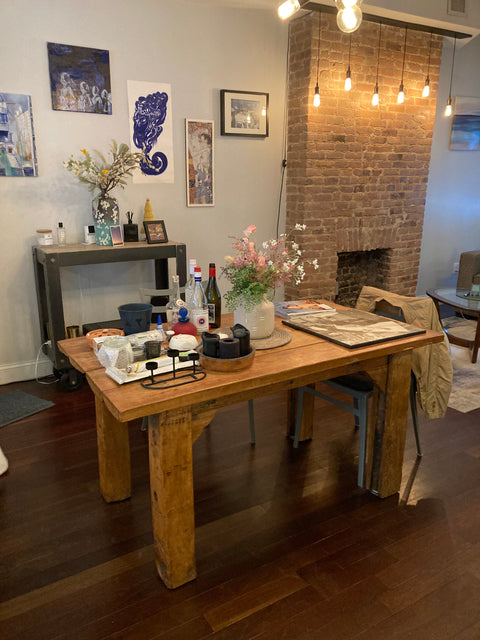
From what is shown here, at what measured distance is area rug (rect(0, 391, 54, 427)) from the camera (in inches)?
126

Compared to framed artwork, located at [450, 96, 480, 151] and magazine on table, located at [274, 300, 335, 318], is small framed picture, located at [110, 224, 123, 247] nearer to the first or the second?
magazine on table, located at [274, 300, 335, 318]

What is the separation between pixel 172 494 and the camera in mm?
1818

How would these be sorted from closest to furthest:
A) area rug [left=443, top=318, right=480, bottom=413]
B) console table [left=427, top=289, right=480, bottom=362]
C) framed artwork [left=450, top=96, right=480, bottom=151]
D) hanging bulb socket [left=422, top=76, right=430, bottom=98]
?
area rug [left=443, top=318, right=480, bottom=413] → console table [left=427, top=289, right=480, bottom=362] → hanging bulb socket [left=422, top=76, right=430, bottom=98] → framed artwork [left=450, top=96, right=480, bottom=151]

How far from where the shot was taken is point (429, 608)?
1814 millimetres

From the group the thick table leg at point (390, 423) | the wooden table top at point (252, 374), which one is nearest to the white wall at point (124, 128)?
the wooden table top at point (252, 374)

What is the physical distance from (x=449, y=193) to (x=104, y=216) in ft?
13.7

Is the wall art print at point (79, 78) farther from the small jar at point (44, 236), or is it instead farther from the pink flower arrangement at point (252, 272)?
the pink flower arrangement at point (252, 272)

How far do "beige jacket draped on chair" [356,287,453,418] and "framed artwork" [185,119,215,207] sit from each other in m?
2.07

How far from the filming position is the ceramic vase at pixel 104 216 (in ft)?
11.6

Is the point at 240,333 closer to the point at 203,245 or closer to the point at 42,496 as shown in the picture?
the point at 42,496

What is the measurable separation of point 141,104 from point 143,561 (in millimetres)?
3156

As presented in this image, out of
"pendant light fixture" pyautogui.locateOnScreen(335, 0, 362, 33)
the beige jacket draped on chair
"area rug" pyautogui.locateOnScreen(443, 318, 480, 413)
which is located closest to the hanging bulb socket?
"area rug" pyautogui.locateOnScreen(443, 318, 480, 413)

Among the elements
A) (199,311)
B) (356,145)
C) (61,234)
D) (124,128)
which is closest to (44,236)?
(61,234)

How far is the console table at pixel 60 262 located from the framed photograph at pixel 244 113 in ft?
4.02
